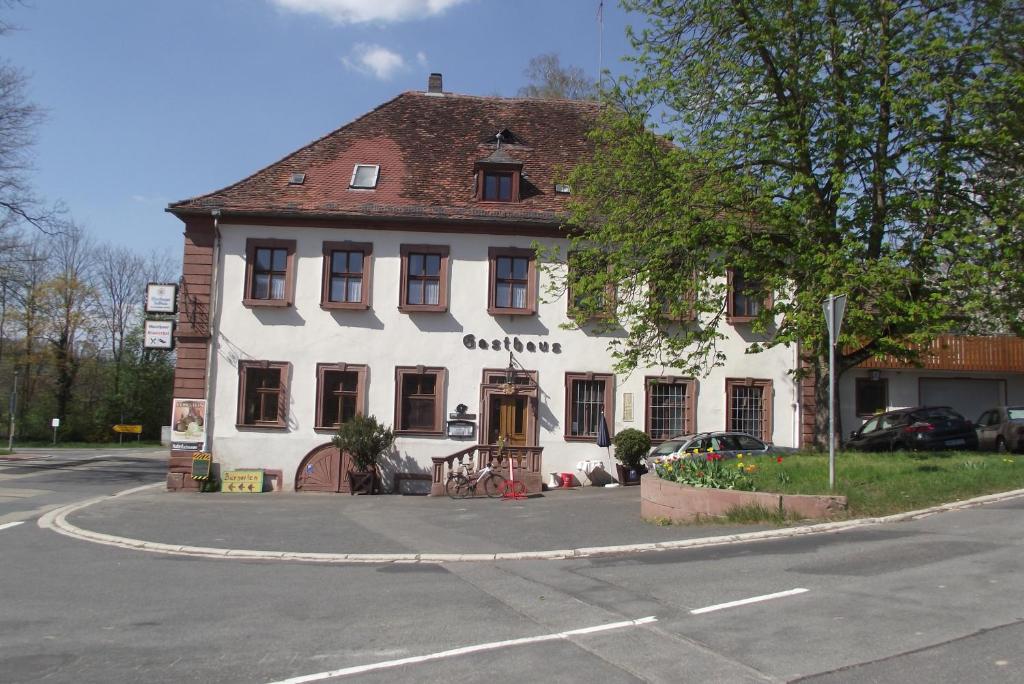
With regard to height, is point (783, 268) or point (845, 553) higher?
point (783, 268)

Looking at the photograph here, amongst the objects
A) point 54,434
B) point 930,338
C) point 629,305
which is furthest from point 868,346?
point 54,434

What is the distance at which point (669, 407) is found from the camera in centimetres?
2302

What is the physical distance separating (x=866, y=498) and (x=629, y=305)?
7079 mm

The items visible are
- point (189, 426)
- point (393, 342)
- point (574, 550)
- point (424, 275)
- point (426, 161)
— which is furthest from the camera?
point (426, 161)

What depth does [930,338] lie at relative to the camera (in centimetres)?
1563

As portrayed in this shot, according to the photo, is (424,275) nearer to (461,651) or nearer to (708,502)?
(708,502)

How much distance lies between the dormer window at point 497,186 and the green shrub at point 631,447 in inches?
279

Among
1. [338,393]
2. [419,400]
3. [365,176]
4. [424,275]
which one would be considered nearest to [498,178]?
[424,275]

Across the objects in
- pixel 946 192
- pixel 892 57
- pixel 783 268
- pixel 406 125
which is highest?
pixel 406 125

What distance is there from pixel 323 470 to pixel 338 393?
202cm

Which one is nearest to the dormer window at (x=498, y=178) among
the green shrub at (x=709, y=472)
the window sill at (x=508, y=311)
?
the window sill at (x=508, y=311)

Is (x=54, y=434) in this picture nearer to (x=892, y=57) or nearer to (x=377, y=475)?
(x=377, y=475)

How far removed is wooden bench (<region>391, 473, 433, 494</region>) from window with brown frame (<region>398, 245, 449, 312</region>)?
435 centimetres

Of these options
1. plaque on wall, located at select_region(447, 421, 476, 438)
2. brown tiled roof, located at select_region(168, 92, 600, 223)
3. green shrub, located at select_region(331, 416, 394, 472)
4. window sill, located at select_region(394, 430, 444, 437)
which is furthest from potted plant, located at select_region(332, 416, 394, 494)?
brown tiled roof, located at select_region(168, 92, 600, 223)
